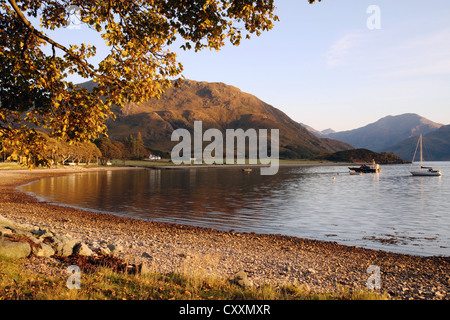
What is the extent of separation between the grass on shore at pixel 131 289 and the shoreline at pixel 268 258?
7.41ft

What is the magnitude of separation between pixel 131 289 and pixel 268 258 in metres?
10.0

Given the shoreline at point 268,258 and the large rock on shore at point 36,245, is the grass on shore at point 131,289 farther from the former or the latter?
the shoreline at point 268,258

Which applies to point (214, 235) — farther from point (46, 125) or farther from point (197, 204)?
point (197, 204)

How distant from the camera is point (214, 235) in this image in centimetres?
2469

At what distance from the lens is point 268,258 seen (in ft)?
59.6

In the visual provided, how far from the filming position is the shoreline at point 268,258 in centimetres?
1418

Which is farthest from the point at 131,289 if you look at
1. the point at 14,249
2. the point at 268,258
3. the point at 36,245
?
the point at 268,258

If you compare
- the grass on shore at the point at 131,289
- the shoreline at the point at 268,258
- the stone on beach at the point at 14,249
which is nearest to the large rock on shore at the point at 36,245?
the stone on beach at the point at 14,249

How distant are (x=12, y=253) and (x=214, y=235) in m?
14.3

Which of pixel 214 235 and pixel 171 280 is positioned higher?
pixel 171 280

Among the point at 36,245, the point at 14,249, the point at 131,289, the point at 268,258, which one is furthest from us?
the point at 268,258

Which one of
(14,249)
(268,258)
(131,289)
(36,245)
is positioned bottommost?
(268,258)

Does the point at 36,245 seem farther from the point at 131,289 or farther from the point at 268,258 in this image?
the point at 268,258

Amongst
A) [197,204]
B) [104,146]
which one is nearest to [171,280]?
[197,204]
